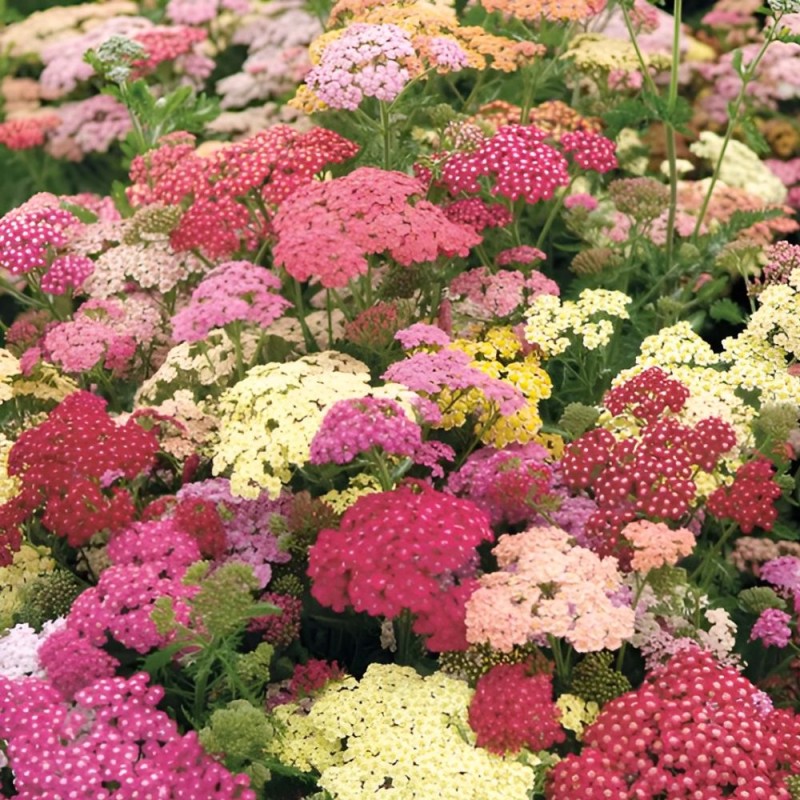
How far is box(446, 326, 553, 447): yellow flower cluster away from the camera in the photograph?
4.09 m

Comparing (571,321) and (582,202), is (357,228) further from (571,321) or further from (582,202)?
(582,202)

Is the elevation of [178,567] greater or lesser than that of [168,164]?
lesser

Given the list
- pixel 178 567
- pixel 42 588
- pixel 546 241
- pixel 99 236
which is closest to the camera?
pixel 178 567

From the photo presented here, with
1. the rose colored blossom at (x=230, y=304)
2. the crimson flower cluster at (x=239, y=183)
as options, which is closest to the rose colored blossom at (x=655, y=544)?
the rose colored blossom at (x=230, y=304)

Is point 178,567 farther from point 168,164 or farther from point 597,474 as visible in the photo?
point 168,164

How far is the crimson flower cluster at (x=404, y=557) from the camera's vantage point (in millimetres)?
3275

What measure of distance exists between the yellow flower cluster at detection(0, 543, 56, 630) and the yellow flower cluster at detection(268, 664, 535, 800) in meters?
0.97

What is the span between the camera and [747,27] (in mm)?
8250

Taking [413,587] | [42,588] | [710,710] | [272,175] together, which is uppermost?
[272,175]

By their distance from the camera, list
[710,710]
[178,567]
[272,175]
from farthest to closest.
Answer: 1. [272,175]
2. [178,567]
3. [710,710]

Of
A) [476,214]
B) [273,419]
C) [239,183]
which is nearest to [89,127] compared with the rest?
[239,183]

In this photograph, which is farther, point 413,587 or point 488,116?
point 488,116

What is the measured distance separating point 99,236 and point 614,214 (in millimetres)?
2347

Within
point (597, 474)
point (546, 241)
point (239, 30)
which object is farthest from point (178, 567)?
point (239, 30)
